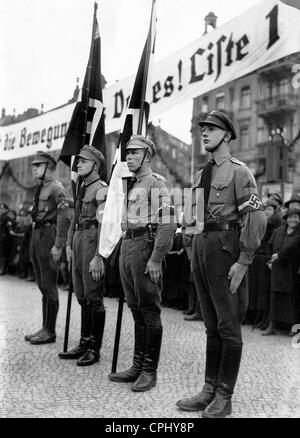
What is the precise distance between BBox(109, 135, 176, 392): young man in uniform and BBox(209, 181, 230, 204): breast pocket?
0.60 m

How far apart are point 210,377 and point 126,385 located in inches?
30.7

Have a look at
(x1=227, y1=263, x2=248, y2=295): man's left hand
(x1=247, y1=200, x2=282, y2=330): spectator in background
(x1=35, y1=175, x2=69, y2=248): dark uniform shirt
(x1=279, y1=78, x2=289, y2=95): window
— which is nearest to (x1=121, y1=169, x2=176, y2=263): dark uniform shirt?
(x1=227, y1=263, x2=248, y2=295): man's left hand

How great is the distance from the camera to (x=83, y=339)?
517cm

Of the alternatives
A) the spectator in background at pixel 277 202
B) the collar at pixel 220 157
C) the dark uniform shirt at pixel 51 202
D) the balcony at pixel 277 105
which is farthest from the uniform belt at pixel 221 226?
the balcony at pixel 277 105

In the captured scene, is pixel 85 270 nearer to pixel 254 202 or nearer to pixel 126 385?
pixel 126 385

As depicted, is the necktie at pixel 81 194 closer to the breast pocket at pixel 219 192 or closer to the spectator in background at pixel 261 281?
the breast pocket at pixel 219 192

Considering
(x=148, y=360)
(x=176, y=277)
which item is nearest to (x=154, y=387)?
(x=148, y=360)


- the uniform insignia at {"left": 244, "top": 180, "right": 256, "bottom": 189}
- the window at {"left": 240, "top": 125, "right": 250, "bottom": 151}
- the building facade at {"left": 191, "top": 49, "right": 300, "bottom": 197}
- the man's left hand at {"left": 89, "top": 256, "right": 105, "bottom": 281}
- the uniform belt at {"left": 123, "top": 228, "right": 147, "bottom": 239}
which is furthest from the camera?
the window at {"left": 240, "top": 125, "right": 250, "bottom": 151}

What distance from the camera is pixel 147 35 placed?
4.99m

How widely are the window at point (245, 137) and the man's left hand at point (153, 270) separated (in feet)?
114

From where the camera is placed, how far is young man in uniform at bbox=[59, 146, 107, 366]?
496 cm

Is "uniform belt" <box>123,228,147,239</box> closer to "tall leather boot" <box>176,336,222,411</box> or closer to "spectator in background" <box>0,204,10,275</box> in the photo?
"tall leather boot" <box>176,336,222,411</box>

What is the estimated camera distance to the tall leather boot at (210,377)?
358 cm
